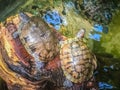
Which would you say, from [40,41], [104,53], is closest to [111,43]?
[104,53]

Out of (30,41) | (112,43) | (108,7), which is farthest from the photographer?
(108,7)

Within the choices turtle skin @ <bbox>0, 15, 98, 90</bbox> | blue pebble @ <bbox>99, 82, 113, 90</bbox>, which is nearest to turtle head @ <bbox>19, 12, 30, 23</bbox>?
turtle skin @ <bbox>0, 15, 98, 90</bbox>

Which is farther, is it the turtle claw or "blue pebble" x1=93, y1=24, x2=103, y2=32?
"blue pebble" x1=93, y1=24, x2=103, y2=32

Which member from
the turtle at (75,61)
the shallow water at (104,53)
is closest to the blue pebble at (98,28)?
the shallow water at (104,53)

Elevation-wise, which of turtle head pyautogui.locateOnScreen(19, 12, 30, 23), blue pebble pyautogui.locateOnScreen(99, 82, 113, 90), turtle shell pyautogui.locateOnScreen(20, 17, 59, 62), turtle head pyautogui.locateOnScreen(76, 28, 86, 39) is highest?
turtle head pyautogui.locateOnScreen(19, 12, 30, 23)

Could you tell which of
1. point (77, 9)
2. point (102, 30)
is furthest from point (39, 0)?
point (102, 30)

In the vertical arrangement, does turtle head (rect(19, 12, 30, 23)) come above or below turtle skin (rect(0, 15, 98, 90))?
above

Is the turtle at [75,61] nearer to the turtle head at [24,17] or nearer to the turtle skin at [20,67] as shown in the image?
the turtle skin at [20,67]

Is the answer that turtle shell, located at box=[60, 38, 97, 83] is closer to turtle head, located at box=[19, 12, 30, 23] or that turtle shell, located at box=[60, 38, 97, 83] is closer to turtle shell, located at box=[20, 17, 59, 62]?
turtle shell, located at box=[20, 17, 59, 62]

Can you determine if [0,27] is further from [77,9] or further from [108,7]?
[108,7]
